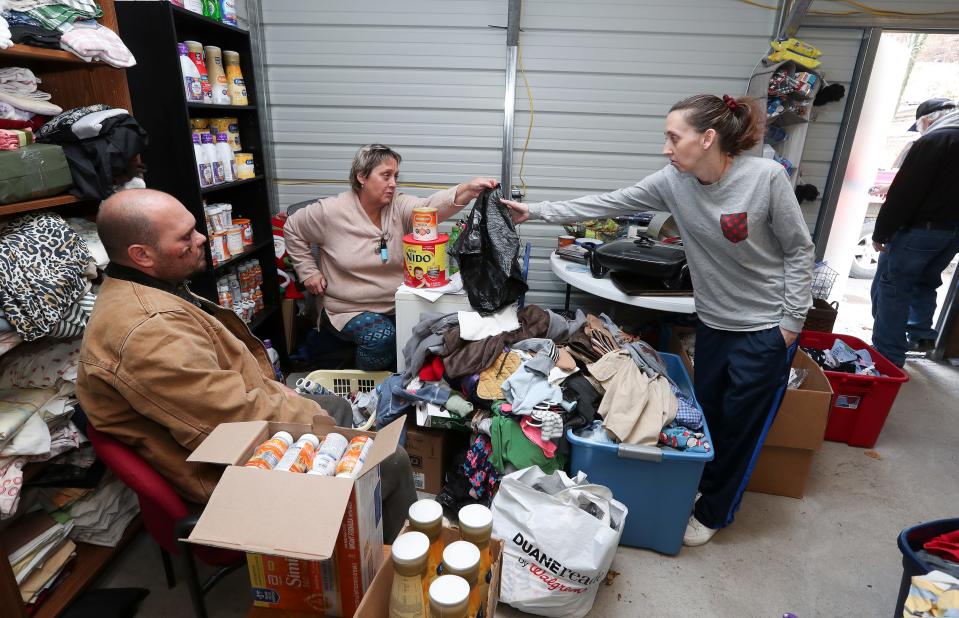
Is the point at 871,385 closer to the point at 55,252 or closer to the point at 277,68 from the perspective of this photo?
the point at 55,252

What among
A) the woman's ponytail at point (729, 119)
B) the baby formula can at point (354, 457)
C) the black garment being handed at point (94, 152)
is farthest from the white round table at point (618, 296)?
the black garment being handed at point (94, 152)

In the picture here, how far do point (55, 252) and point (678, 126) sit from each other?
2.05 metres

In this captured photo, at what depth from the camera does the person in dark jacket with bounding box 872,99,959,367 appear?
119 inches

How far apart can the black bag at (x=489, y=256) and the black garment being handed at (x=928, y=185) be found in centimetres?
256

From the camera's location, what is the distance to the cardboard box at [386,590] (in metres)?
1.13

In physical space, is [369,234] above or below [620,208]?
below

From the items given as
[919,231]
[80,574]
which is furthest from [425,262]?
[919,231]

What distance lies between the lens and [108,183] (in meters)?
1.76

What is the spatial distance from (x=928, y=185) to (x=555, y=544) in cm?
318

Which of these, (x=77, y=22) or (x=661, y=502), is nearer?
(x=77, y=22)

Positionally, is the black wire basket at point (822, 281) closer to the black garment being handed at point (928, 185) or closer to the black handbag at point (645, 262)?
the black garment being handed at point (928, 185)

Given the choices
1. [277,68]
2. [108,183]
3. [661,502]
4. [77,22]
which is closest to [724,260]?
[661,502]

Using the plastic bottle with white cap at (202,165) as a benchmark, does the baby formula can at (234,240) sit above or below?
below

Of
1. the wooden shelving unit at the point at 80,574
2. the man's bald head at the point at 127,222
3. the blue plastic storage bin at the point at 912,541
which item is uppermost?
the man's bald head at the point at 127,222
